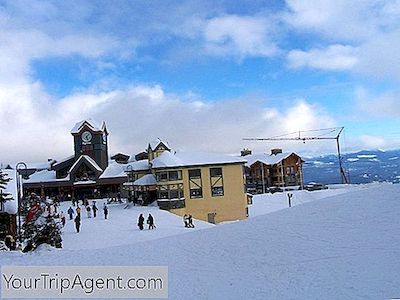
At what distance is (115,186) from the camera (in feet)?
181

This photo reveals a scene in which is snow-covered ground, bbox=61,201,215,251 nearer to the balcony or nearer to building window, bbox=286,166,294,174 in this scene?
the balcony

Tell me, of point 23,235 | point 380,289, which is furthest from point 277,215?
point 23,235

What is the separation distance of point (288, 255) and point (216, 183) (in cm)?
3180

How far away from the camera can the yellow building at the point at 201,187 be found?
4088 cm

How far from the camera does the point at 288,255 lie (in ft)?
40.2

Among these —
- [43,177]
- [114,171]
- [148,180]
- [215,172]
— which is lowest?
[148,180]

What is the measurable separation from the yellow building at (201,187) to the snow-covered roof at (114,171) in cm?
1135

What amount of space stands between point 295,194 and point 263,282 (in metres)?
46.3

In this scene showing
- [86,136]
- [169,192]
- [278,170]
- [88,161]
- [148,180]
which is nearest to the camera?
[169,192]

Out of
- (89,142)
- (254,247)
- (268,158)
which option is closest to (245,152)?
(268,158)

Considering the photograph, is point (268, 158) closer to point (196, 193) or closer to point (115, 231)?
point (196, 193)

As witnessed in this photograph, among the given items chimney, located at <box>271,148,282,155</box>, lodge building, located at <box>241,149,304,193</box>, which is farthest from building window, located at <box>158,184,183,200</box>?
chimney, located at <box>271,148,282,155</box>

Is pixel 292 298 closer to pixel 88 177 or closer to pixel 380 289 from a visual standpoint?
pixel 380 289

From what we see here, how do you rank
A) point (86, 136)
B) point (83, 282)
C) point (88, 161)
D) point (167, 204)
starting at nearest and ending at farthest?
point (83, 282) < point (167, 204) < point (88, 161) < point (86, 136)
